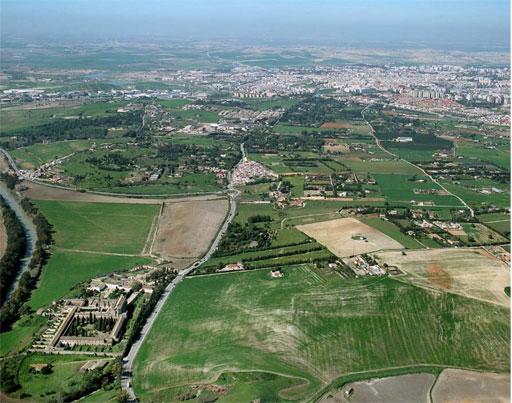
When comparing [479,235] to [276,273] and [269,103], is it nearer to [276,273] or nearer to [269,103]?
[276,273]

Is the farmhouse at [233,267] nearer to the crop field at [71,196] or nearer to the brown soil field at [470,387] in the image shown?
the crop field at [71,196]

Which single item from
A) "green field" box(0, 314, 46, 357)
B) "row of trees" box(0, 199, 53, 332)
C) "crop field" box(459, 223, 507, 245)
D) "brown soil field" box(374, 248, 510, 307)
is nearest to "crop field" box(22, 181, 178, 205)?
"row of trees" box(0, 199, 53, 332)

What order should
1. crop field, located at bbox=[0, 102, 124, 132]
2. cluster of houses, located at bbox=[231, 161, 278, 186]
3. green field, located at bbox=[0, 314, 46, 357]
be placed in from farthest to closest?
crop field, located at bbox=[0, 102, 124, 132]
cluster of houses, located at bbox=[231, 161, 278, 186]
green field, located at bbox=[0, 314, 46, 357]

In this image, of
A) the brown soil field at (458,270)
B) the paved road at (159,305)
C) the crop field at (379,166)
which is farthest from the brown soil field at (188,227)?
the crop field at (379,166)

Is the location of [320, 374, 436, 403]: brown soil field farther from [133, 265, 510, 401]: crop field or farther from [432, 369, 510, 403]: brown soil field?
[133, 265, 510, 401]: crop field

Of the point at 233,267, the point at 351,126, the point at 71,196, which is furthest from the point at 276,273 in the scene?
the point at 351,126

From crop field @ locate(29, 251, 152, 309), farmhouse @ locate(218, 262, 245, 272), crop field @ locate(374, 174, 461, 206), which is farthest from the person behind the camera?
crop field @ locate(374, 174, 461, 206)
